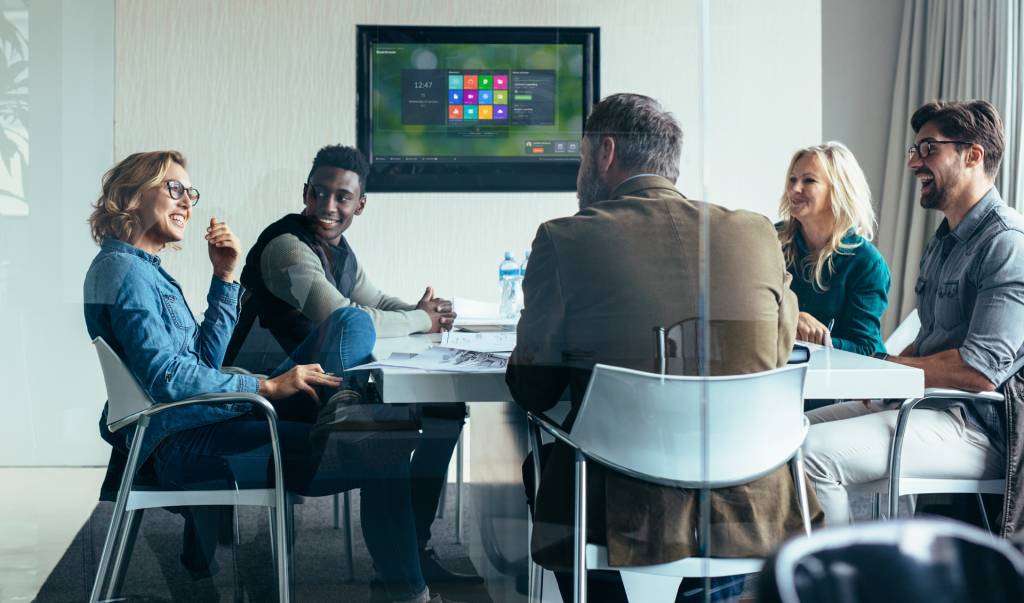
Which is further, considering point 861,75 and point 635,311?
point 861,75

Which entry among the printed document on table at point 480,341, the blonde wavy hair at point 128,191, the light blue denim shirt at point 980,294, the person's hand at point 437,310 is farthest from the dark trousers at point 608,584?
the blonde wavy hair at point 128,191

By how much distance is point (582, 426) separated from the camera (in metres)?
2.04

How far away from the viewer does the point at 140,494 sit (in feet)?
7.44

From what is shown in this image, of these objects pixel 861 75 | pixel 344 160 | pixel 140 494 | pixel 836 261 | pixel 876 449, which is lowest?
pixel 140 494

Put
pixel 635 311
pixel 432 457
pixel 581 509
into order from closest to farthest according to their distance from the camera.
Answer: pixel 581 509, pixel 635 311, pixel 432 457

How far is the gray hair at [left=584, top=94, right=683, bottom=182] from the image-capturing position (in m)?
2.24

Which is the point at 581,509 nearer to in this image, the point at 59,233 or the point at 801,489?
the point at 801,489

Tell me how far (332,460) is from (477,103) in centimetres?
97

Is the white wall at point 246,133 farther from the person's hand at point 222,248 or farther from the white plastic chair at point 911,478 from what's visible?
the white plastic chair at point 911,478

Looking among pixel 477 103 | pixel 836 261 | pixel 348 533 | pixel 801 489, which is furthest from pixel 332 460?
pixel 836 261

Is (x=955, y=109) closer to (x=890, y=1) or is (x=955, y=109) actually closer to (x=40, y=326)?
(x=890, y=1)

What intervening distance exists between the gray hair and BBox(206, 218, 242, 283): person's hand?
914 mm

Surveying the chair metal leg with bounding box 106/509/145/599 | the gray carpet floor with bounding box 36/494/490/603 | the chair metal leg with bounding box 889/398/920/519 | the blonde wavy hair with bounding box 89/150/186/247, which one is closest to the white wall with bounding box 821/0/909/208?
the chair metal leg with bounding box 889/398/920/519

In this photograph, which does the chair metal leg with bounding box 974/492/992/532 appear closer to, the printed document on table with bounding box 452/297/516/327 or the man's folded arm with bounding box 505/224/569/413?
the man's folded arm with bounding box 505/224/569/413
